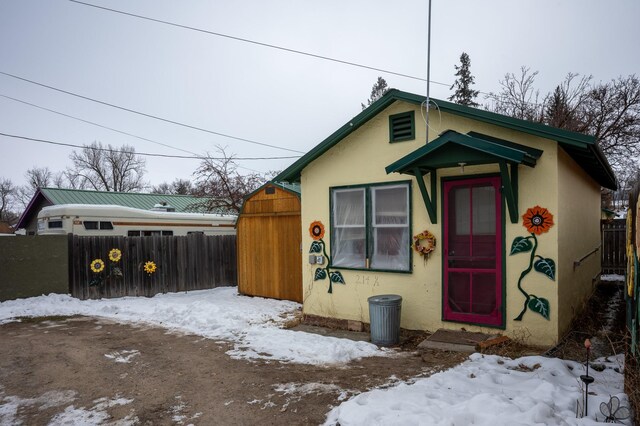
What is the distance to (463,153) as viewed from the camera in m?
6.14

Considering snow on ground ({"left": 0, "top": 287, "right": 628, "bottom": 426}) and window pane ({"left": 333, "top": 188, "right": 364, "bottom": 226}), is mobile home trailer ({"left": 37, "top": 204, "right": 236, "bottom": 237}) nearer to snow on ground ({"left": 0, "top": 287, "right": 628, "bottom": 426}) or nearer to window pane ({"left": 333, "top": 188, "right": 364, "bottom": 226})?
snow on ground ({"left": 0, "top": 287, "right": 628, "bottom": 426})

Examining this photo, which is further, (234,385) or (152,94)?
(152,94)

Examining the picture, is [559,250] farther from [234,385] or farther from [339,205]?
[234,385]

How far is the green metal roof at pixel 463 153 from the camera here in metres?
5.63

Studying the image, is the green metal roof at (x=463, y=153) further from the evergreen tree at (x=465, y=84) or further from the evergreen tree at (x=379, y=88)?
the evergreen tree at (x=379, y=88)

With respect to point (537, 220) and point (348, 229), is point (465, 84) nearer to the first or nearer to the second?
point (348, 229)

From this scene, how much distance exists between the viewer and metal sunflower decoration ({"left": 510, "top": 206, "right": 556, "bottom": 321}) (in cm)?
589

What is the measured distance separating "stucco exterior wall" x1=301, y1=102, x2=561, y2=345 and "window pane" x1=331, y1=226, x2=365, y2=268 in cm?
16

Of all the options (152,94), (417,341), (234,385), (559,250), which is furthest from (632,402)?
(152,94)

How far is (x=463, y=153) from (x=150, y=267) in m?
10.3

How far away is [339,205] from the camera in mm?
8188

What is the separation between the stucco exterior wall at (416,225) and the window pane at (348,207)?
18cm

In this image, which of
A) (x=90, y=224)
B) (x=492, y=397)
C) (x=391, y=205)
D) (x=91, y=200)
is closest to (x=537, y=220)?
(x=391, y=205)

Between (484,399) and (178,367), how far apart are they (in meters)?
4.25
